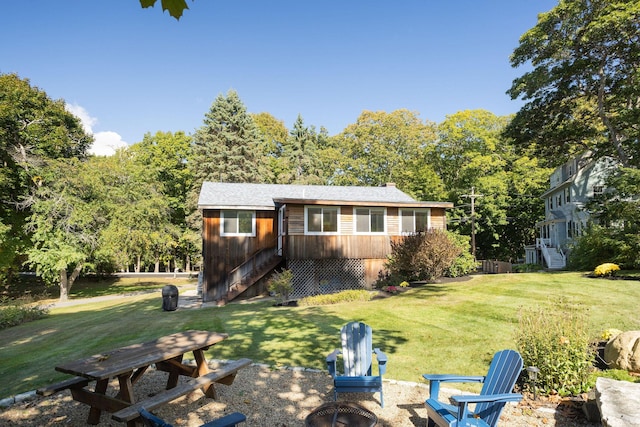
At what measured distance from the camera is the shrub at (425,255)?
17.1 metres

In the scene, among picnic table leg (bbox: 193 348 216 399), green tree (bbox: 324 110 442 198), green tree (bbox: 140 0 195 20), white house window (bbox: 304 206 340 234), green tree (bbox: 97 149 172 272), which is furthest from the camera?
green tree (bbox: 324 110 442 198)

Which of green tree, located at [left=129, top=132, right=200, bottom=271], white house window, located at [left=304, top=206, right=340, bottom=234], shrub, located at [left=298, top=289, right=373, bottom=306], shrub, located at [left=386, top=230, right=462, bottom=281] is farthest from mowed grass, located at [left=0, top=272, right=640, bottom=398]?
green tree, located at [left=129, top=132, right=200, bottom=271]

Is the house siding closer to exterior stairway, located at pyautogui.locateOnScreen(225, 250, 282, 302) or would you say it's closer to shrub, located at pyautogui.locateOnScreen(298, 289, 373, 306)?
exterior stairway, located at pyautogui.locateOnScreen(225, 250, 282, 302)

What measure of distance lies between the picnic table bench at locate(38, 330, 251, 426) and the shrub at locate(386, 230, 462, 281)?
41.9ft

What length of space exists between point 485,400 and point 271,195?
19498mm

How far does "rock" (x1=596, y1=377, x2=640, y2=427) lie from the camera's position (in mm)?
3523

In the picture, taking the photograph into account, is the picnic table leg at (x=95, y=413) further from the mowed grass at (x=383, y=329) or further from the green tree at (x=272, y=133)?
the green tree at (x=272, y=133)

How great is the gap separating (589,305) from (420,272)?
793cm

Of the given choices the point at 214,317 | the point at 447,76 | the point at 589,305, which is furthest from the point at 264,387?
the point at 447,76

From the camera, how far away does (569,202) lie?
28219 mm

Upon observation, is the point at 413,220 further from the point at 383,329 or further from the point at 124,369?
the point at 124,369

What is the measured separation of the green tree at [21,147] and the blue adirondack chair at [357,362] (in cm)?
2489

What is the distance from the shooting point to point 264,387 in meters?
6.01

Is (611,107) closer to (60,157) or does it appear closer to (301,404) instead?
(301,404)
